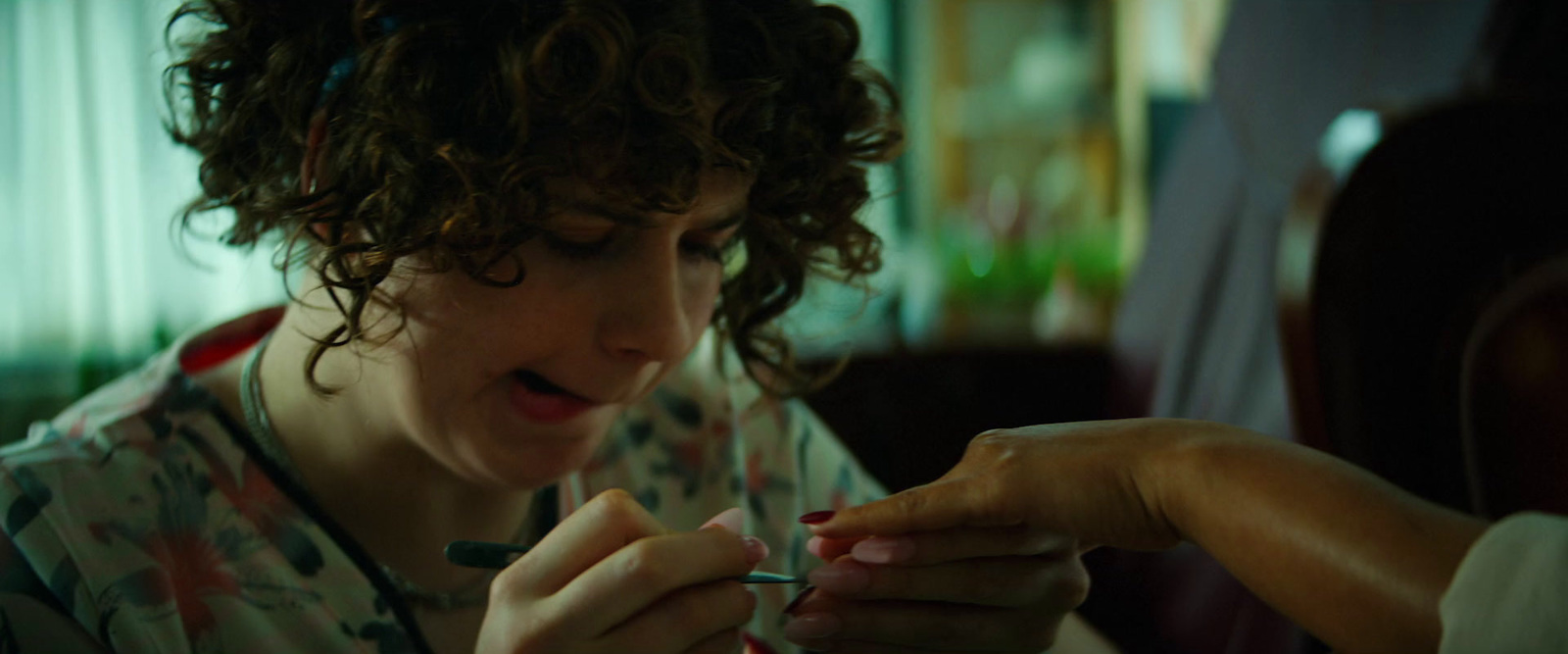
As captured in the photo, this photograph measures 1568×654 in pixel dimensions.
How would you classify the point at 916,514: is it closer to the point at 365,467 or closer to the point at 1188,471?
the point at 1188,471

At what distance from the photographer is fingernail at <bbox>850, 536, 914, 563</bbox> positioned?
18.6 inches

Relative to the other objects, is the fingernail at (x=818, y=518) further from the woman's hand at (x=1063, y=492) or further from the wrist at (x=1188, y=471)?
the wrist at (x=1188, y=471)

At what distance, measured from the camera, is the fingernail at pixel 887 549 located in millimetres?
472

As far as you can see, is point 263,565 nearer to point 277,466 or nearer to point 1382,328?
point 277,466

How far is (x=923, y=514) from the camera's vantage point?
47 cm

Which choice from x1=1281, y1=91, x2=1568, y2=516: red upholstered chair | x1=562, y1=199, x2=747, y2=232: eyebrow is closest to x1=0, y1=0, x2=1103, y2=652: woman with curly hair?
x1=562, y1=199, x2=747, y2=232: eyebrow

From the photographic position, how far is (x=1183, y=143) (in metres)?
1.37

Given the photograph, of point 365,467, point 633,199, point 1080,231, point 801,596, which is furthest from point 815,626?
point 1080,231

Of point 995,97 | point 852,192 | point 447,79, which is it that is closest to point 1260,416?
point 852,192

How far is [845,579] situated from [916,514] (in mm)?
46

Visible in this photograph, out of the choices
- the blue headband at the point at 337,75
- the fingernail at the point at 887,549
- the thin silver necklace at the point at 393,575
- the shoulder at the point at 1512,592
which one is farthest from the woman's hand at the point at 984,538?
the blue headband at the point at 337,75

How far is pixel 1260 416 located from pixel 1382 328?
0.32 ft

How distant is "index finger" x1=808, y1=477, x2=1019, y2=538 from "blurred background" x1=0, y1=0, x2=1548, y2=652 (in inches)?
1.8

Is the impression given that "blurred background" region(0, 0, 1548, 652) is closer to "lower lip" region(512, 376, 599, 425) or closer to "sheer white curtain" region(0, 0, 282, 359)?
"sheer white curtain" region(0, 0, 282, 359)
